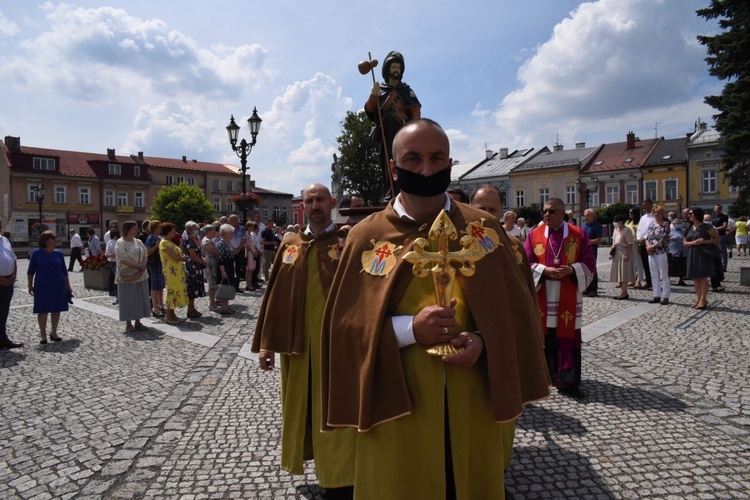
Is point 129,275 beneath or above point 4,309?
above

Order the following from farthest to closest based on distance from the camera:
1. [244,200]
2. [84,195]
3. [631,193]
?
[84,195] → [631,193] → [244,200]

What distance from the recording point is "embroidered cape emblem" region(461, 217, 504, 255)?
6.72 feet

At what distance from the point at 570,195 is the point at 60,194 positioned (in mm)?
53359

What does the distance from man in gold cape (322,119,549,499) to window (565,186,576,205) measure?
53.5 meters

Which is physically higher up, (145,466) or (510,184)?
(510,184)

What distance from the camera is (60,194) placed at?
52656mm

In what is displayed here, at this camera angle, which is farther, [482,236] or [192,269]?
[192,269]

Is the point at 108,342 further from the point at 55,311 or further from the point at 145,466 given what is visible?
the point at 145,466

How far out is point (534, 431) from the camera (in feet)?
14.1

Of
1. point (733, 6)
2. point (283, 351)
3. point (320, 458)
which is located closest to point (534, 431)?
point (320, 458)

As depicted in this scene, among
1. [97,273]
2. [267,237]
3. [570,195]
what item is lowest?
[97,273]

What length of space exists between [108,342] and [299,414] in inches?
249

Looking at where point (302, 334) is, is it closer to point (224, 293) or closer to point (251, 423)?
point (251, 423)

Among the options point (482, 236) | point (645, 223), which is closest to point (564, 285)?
point (482, 236)
